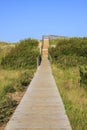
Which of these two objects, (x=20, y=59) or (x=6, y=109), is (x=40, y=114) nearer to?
(x=6, y=109)

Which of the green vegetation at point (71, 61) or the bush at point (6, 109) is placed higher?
the bush at point (6, 109)

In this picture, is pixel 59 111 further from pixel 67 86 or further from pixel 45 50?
pixel 45 50

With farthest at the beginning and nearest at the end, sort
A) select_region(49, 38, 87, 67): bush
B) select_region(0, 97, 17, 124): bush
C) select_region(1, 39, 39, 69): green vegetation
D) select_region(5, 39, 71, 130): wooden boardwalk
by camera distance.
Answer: select_region(49, 38, 87, 67): bush
select_region(1, 39, 39, 69): green vegetation
select_region(0, 97, 17, 124): bush
select_region(5, 39, 71, 130): wooden boardwalk

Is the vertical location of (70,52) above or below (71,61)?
above

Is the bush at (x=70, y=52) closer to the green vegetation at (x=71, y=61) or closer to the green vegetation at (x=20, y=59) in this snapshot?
the green vegetation at (x=71, y=61)

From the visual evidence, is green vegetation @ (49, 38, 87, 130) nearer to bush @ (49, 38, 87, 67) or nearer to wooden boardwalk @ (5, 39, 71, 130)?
bush @ (49, 38, 87, 67)

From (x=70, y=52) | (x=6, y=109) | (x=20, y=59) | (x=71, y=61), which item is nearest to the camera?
(x=6, y=109)

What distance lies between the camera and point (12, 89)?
1444 centimetres

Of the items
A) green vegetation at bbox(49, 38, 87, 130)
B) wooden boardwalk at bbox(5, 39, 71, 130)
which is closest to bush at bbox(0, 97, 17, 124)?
wooden boardwalk at bbox(5, 39, 71, 130)

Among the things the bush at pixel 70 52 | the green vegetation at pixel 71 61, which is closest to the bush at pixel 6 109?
the green vegetation at pixel 71 61

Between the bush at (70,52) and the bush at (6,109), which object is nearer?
the bush at (6,109)

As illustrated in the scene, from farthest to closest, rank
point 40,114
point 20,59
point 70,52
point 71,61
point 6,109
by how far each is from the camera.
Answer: point 70,52
point 20,59
point 71,61
point 6,109
point 40,114

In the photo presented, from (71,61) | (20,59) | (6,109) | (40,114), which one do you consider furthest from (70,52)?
(40,114)

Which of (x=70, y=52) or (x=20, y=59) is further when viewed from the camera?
(x=70, y=52)
